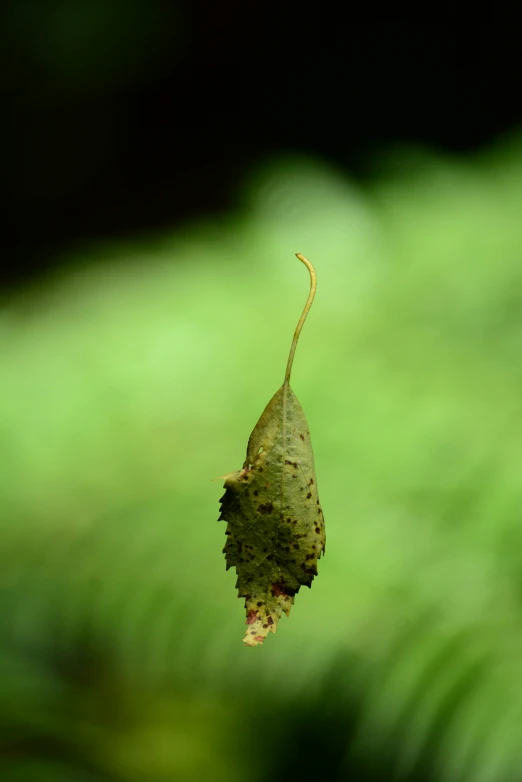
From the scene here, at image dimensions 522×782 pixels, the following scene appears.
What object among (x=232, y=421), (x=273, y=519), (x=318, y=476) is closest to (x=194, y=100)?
(x=232, y=421)

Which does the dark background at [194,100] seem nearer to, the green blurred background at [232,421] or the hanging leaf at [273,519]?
the green blurred background at [232,421]

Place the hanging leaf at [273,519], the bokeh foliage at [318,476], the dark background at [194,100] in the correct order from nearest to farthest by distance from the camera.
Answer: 1. the hanging leaf at [273,519]
2. the bokeh foliage at [318,476]
3. the dark background at [194,100]

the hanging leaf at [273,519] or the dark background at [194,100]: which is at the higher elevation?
the dark background at [194,100]

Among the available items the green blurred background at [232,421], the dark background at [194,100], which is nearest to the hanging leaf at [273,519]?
the green blurred background at [232,421]

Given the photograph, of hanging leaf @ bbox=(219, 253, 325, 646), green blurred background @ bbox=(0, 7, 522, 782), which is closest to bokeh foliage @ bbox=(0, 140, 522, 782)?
green blurred background @ bbox=(0, 7, 522, 782)

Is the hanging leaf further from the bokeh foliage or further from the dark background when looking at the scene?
the dark background

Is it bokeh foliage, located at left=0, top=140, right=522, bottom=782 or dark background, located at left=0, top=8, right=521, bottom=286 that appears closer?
bokeh foliage, located at left=0, top=140, right=522, bottom=782
